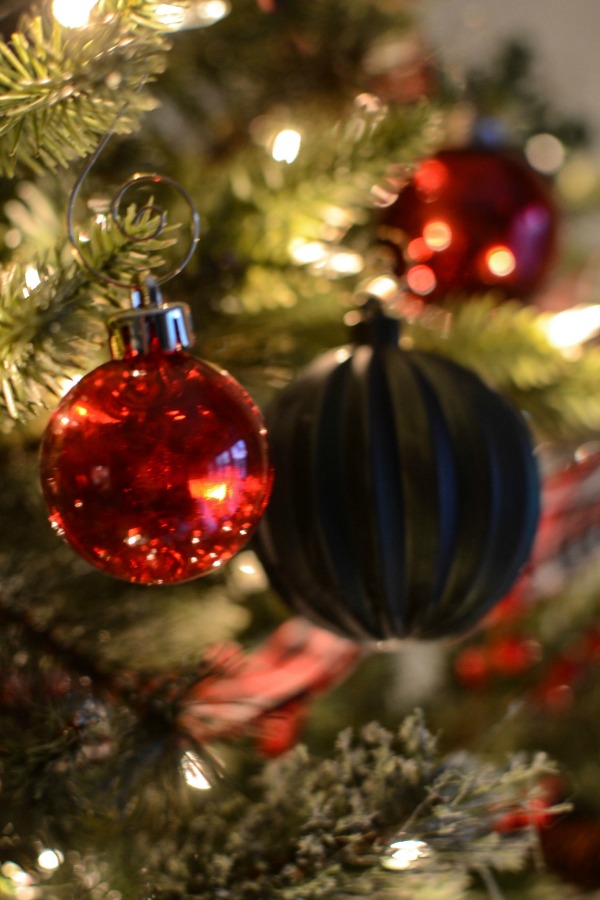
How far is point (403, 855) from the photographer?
1.10ft

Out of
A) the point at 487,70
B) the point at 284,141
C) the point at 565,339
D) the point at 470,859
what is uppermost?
the point at 487,70

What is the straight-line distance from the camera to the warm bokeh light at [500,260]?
0.61 meters

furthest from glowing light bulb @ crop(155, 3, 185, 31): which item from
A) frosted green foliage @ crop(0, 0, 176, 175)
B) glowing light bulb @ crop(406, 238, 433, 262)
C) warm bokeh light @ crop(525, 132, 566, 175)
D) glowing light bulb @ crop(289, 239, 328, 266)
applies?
warm bokeh light @ crop(525, 132, 566, 175)

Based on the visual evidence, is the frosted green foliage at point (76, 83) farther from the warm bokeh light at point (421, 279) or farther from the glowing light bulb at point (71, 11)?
the warm bokeh light at point (421, 279)

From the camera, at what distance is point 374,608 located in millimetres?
420

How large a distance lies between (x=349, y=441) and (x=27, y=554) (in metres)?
0.19

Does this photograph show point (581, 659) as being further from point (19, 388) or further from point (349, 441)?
point (19, 388)

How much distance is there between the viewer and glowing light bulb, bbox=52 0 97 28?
373 millimetres

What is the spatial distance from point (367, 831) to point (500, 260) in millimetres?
421

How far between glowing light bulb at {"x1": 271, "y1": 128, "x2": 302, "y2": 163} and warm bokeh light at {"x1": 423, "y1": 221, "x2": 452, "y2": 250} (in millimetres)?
120

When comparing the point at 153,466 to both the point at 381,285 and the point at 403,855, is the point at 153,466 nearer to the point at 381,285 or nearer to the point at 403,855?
the point at 403,855

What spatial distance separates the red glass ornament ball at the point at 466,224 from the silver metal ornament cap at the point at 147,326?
0.97ft

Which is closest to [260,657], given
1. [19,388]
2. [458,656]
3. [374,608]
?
[458,656]

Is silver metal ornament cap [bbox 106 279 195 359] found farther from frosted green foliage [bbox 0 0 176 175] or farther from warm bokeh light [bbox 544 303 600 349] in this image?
warm bokeh light [bbox 544 303 600 349]
